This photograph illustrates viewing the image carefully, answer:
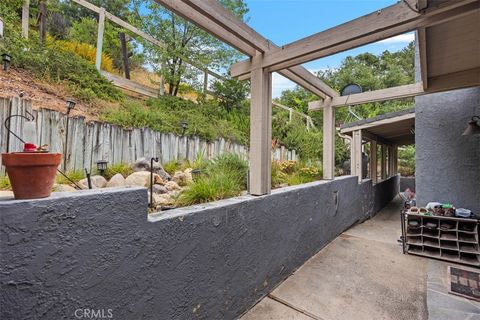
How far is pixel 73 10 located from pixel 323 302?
41.7 ft

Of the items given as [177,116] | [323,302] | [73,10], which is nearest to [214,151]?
[177,116]

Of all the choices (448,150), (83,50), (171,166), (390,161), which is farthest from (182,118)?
(390,161)

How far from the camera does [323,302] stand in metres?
2.40

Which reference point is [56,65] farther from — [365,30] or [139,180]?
[365,30]

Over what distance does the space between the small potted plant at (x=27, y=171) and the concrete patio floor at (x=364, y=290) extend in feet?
6.59

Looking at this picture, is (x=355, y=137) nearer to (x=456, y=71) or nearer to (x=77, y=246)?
(x=456, y=71)

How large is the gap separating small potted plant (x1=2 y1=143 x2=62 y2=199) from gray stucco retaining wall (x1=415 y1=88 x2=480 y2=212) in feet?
16.7

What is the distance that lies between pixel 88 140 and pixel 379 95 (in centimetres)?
472

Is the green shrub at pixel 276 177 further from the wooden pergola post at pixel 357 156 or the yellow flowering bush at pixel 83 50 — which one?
the yellow flowering bush at pixel 83 50

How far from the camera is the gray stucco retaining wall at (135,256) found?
3.18 ft

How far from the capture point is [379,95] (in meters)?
3.88

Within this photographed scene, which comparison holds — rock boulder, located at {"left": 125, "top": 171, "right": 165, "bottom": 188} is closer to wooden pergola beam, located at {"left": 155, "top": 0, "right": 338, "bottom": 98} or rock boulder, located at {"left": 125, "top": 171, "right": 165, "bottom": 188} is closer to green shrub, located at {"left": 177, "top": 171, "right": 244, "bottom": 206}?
green shrub, located at {"left": 177, "top": 171, "right": 244, "bottom": 206}

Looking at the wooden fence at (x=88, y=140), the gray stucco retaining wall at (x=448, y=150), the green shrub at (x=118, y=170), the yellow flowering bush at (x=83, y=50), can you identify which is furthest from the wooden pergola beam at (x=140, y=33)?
the gray stucco retaining wall at (x=448, y=150)

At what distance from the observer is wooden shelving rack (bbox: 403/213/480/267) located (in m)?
3.27
